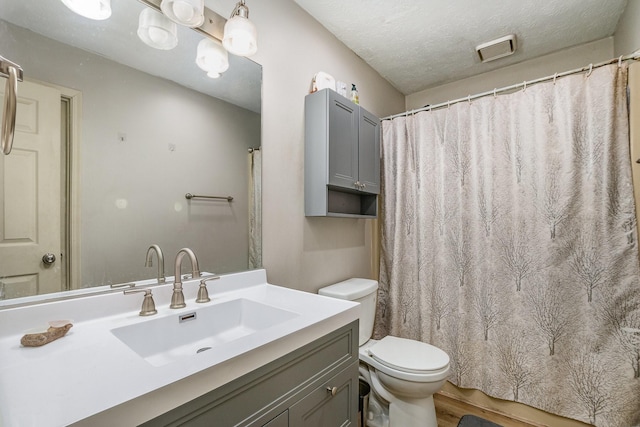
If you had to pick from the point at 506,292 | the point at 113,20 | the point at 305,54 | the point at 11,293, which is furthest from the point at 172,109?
the point at 506,292

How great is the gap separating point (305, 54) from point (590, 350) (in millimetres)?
2244

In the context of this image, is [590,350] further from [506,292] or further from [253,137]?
[253,137]

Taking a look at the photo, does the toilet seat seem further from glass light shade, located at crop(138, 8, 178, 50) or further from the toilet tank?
glass light shade, located at crop(138, 8, 178, 50)

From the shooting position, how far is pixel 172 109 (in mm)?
1152

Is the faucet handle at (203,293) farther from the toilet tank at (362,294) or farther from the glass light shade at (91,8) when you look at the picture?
the glass light shade at (91,8)

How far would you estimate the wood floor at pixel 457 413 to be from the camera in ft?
5.54

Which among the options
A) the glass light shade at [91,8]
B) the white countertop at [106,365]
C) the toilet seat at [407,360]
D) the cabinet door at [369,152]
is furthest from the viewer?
the cabinet door at [369,152]

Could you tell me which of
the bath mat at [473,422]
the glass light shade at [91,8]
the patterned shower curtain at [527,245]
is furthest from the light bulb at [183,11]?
the bath mat at [473,422]

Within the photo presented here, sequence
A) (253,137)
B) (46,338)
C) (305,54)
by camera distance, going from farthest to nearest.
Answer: (305,54)
(253,137)
(46,338)

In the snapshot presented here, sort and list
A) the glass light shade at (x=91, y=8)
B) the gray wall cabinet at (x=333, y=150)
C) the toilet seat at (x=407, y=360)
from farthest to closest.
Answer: the gray wall cabinet at (x=333, y=150)
the toilet seat at (x=407, y=360)
the glass light shade at (x=91, y=8)

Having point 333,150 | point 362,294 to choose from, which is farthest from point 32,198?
point 362,294

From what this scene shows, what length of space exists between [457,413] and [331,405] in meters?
1.32

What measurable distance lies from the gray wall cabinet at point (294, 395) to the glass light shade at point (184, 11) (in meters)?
1.22

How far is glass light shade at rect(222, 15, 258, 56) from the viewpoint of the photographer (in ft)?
3.83
